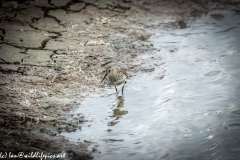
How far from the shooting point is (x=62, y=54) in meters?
5.32

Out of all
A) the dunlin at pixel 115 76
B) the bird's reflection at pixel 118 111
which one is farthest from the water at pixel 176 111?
the dunlin at pixel 115 76

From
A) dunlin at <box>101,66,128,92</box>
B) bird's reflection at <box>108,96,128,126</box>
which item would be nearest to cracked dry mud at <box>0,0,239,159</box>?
dunlin at <box>101,66,128,92</box>

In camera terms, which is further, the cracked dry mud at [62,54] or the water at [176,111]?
the cracked dry mud at [62,54]

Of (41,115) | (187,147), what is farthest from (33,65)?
(187,147)

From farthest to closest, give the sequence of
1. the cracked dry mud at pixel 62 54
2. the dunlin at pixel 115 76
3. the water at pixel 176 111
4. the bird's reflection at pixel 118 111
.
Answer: the dunlin at pixel 115 76 → the bird's reflection at pixel 118 111 → the cracked dry mud at pixel 62 54 → the water at pixel 176 111

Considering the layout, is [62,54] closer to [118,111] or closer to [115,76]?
[115,76]

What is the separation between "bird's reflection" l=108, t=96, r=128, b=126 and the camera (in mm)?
3986

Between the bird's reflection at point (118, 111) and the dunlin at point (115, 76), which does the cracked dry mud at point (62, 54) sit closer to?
the dunlin at point (115, 76)

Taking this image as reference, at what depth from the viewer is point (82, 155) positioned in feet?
10.8

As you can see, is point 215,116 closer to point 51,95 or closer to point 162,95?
point 162,95

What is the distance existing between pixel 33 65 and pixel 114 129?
192 cm

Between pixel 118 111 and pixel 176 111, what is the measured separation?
76cm

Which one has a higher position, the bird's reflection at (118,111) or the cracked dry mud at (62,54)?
the cracked dry mud at (62,54)

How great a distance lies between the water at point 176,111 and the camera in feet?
11.2
